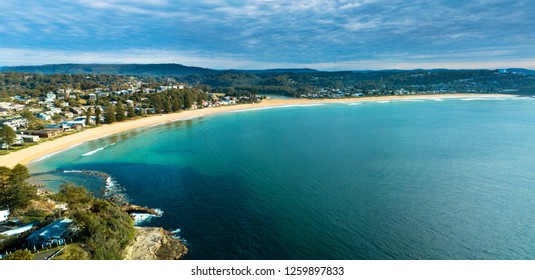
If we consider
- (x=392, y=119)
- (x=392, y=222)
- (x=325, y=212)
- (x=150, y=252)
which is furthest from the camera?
(x=392, y=119)

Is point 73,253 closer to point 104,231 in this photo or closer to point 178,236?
point 104,231

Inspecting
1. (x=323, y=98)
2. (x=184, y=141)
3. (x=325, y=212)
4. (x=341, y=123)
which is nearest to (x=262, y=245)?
(x=325, y=212)

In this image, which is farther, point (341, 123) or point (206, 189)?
point (341, 123)

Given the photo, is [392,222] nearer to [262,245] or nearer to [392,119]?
[262,245]

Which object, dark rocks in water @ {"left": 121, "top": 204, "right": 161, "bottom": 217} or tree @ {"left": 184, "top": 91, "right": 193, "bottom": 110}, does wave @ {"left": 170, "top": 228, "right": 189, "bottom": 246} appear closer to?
dark rocks in water @ {"left": 121, "top": 204, "right": 161, "bottom": 217}

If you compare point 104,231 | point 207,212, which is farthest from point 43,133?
point 104,231
